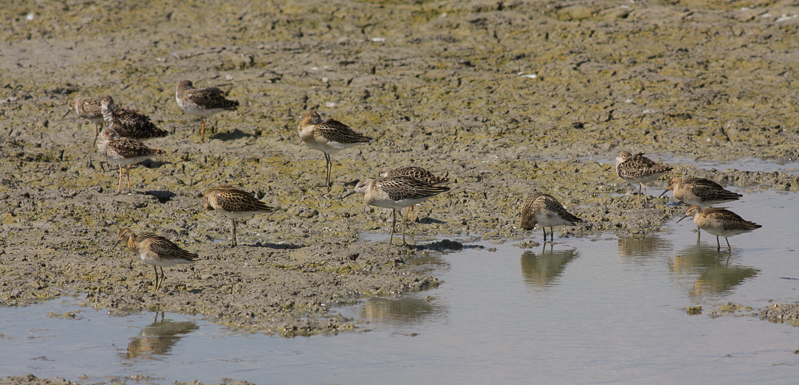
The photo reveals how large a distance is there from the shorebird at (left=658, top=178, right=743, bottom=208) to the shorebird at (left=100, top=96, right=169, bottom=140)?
9871mm

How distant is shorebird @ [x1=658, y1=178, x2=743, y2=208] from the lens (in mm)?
12484

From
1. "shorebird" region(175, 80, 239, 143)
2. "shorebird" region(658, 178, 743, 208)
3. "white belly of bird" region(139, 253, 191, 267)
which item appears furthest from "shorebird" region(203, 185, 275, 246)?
"shorebird" region(658, 178, 743, 208)

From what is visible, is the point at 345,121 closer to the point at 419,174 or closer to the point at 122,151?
the point at 419,174

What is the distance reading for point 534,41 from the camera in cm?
2114

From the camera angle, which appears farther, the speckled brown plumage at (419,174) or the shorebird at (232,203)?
the speckled brown plumage at (419,174)

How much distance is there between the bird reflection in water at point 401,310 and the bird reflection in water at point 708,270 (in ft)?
10.2

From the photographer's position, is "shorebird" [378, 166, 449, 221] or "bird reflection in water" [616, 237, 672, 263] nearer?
"bird reflection in water" [616, 237, 672, 263]

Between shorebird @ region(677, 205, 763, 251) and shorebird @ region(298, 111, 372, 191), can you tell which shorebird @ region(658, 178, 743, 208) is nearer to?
shorebird @ region(677, 205, 763, 251)

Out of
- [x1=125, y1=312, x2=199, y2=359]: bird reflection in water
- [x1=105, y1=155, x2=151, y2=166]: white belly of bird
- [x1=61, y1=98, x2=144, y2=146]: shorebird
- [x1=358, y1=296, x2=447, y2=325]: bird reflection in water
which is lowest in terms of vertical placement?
[x1=125, y1=312, x2=199, y2=359]: bird reflection in water

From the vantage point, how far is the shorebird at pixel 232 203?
35.9 feet

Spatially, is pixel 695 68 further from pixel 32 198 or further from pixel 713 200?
pixel 32 198

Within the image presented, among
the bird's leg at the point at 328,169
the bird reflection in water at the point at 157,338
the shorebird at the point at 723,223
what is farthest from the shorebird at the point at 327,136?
the shorebird at the point at 723,223

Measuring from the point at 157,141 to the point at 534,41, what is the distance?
10278 mm

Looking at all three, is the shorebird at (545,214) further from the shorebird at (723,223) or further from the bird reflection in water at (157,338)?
the bird reflection in water at (157,338)
